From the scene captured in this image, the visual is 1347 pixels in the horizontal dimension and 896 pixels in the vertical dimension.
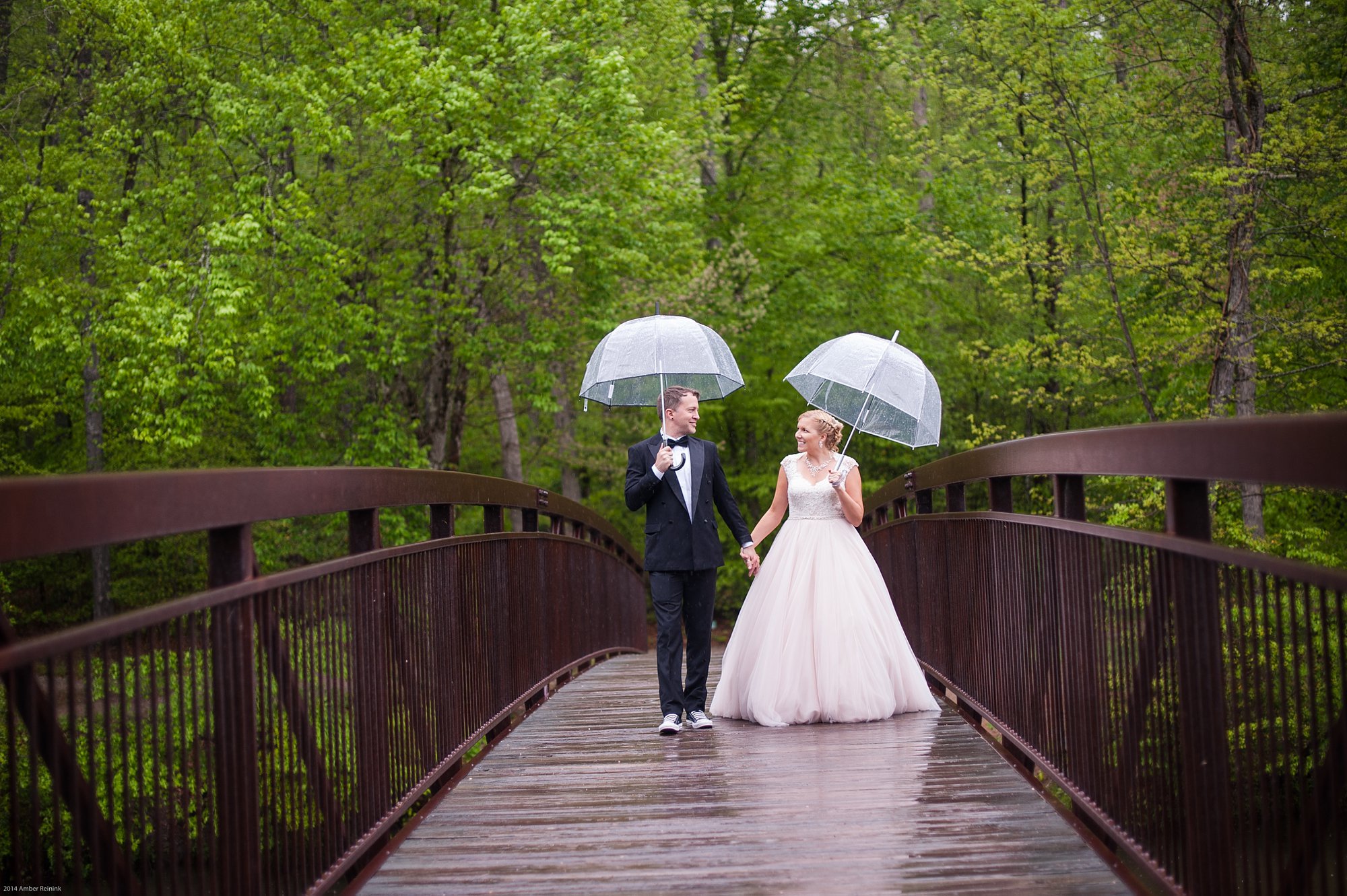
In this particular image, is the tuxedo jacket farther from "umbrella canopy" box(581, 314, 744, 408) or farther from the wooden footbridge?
the wooden footbridge

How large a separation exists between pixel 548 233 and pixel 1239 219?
821 cm

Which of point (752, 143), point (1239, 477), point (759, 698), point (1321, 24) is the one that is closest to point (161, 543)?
point (752, 143)

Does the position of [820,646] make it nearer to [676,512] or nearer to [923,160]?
[676,512]

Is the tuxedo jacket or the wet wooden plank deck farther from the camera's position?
the tuxedo jacket

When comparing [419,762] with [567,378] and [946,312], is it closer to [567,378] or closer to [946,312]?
[567,378]

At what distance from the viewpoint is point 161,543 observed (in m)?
20.3

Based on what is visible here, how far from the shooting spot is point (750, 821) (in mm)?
4086

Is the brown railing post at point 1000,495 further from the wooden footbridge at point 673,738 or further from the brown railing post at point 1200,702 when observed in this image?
the brown railing post at point 1200,702

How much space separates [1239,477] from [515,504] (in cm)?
477

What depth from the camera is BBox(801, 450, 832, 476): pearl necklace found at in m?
6.84

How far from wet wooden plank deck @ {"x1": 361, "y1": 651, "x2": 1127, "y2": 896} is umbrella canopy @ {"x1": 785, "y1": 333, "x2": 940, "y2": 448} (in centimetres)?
161

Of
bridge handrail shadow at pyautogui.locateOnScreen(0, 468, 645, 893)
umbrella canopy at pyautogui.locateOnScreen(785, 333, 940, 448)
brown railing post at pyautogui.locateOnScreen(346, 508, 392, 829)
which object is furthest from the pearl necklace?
brown railing post at pyautogui.locateOnScreen(346, 508, 392, 829)

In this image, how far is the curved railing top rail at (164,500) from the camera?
2016 mm

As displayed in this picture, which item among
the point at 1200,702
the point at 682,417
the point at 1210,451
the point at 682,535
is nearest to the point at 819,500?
the point at 682,535
